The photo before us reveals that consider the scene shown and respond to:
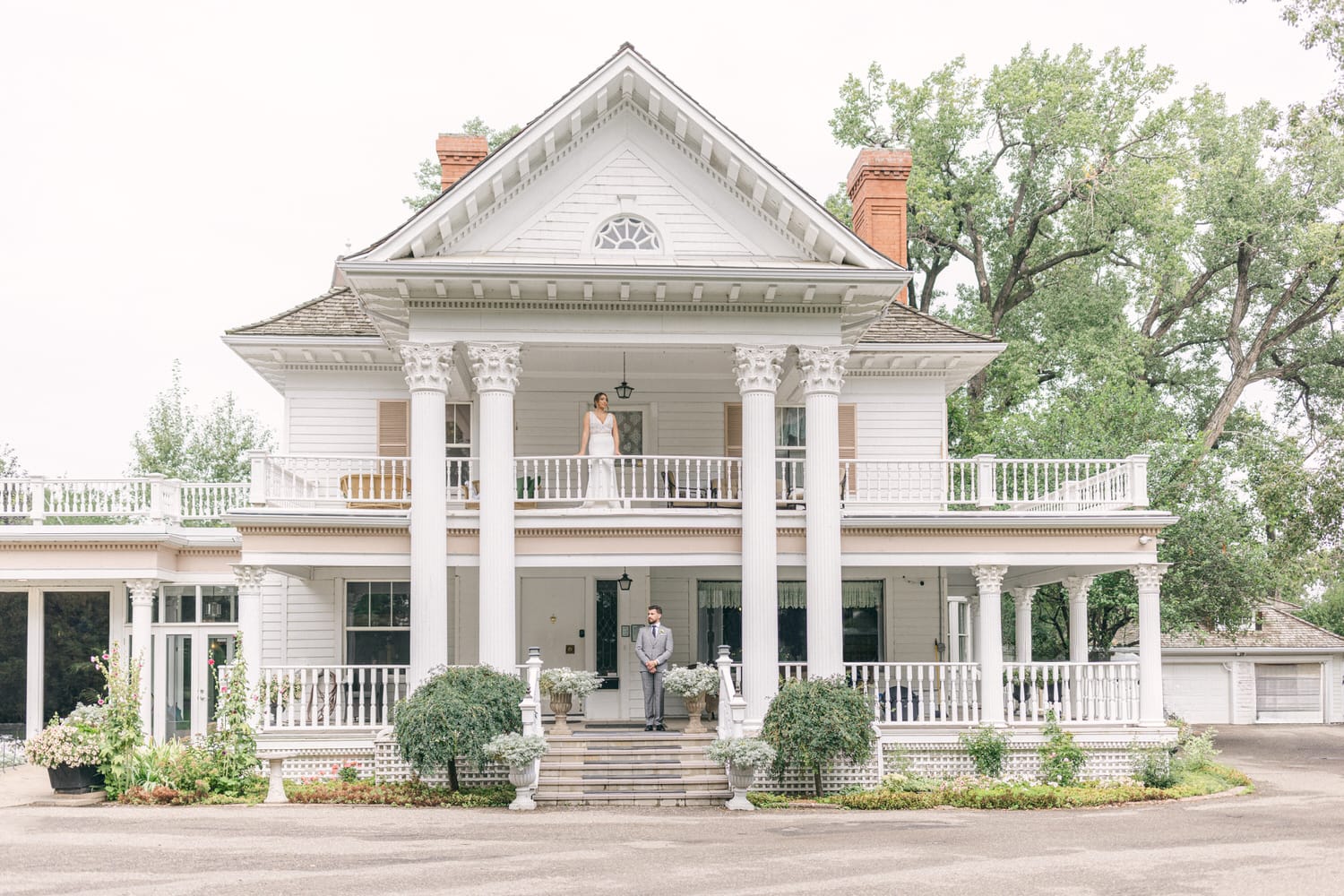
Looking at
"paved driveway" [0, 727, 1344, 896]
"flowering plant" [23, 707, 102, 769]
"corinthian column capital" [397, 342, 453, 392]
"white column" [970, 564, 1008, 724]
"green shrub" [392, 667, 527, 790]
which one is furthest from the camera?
"white column" [970, 564, 1008, 724]

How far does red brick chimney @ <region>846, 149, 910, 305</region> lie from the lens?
26859mm

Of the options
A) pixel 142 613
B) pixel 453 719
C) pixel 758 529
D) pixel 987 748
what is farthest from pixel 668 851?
pixel 142 613

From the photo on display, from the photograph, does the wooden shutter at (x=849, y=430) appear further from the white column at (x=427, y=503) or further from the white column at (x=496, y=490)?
the white column at (x=427, y=503)

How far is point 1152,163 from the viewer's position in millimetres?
38625

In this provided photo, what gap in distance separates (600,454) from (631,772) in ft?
15.3

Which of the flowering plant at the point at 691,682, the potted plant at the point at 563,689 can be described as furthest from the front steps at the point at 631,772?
the flowering plant at the point at 691,682

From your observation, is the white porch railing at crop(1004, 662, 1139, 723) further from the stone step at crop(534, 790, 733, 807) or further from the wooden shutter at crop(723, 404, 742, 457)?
Answer: the wooden shutter at crop(723, 404, 742, 457)

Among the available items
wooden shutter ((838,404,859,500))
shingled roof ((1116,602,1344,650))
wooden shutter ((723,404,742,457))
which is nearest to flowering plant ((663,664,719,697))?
wooden shutter ((723,404,742,457))

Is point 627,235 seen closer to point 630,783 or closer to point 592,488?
point 592,488

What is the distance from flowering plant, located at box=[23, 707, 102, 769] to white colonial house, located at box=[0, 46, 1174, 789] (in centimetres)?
239

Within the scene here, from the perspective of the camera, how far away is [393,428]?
949 inches

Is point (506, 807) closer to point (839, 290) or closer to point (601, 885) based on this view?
point (601, 885)

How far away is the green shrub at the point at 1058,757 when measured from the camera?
780 inches

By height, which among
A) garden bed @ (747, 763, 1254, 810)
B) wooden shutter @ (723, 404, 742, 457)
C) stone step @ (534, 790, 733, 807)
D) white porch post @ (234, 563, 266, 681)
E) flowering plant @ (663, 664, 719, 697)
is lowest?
garden bed @ (747, 763, 1254, 810)
